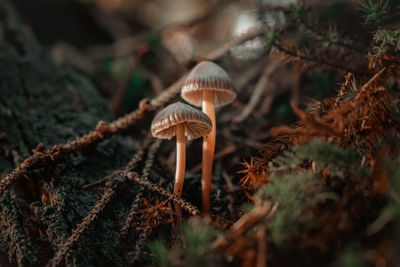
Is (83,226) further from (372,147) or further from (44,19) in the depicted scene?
(44,19)

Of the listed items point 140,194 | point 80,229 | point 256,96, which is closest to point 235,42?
point 256,96

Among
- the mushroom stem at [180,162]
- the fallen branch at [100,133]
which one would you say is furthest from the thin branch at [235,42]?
the mushroom stem at [180,162]

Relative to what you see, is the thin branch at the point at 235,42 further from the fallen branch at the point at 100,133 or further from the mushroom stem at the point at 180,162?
the mushroom stem at the point at 180,162

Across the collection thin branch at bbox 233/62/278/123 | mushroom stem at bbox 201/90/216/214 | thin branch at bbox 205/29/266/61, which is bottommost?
mushroom stem at bbox 201/90/216/214

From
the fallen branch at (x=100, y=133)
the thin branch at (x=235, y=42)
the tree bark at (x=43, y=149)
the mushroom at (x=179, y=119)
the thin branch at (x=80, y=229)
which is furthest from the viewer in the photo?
the thin branch at (x=235, y=42)

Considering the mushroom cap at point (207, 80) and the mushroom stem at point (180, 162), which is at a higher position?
the mushroom cap at point (207, 80)

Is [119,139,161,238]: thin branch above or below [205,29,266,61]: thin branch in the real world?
below

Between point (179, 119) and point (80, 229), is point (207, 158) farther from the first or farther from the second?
point (80, 229)

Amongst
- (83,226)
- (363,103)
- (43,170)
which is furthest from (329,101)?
(43,170)

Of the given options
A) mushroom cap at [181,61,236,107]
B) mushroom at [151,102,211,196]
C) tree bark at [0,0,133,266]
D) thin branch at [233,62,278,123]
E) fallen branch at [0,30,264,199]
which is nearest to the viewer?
tree bark at [0,0,133,266]

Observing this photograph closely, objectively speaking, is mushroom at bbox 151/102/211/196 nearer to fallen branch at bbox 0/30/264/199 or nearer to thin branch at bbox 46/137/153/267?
thin branch at bbox 46/137/153/267

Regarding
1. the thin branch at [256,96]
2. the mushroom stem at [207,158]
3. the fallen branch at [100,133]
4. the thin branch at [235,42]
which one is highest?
the thin branch at [235,42]

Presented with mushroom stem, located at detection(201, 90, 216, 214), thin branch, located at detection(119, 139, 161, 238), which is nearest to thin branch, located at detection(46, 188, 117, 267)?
thin branch, located at detection(119, 139, 161, 238)
